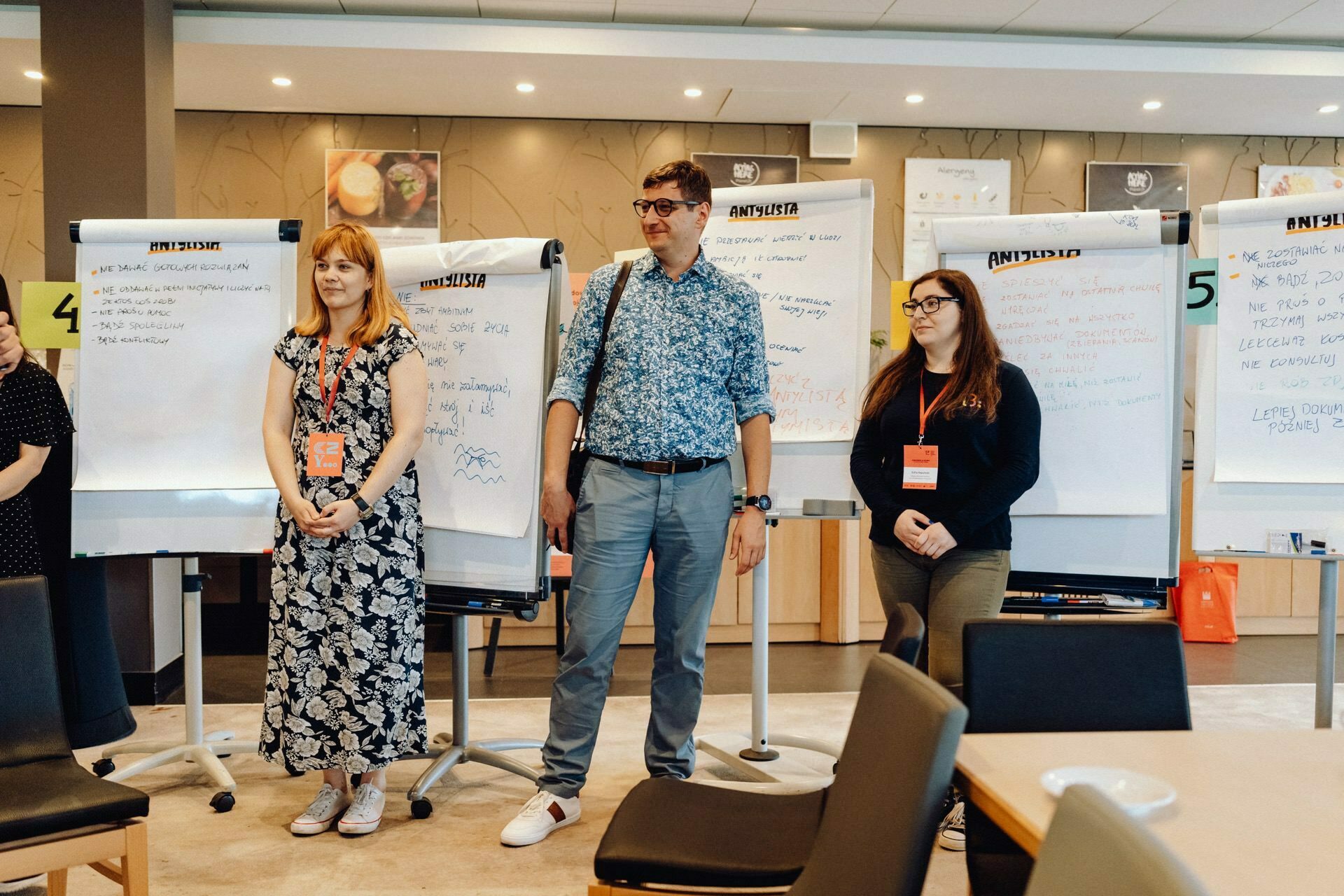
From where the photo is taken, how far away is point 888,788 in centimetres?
107

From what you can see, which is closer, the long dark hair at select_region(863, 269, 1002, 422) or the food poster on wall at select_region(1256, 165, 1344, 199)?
the long dark hair at select_region(863, 269, 1002, 422)

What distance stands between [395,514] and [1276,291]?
2.45 m

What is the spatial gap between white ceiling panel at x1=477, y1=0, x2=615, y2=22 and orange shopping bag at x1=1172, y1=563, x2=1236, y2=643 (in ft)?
13.9

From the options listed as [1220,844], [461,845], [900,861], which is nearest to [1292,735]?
[1220,844]

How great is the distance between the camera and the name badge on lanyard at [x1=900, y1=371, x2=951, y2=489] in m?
2.52

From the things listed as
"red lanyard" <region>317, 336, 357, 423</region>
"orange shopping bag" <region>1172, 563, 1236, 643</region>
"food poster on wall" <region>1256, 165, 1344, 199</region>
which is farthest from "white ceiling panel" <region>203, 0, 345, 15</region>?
"food poster on wall" <region>1256, 165, 1344, 199</region>

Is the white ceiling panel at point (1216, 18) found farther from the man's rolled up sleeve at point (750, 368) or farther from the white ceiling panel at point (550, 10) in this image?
the man's rolled up sleeve at point (750, 368)

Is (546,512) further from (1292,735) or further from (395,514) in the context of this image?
(1292,735)

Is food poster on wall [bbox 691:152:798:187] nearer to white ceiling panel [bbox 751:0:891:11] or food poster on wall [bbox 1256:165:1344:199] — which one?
white ceiling panel [bbox 751:0:891:11]

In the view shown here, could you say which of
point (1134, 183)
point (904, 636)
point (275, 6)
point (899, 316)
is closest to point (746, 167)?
point (1134, 183)

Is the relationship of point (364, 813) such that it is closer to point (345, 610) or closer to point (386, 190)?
point (345, 610)

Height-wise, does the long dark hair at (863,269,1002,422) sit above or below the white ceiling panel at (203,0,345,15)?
below

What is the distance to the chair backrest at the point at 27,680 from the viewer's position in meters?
1.89

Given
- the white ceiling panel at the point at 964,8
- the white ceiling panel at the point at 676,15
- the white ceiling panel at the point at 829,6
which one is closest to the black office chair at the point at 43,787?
the white ceiling panel at the point at 676,15
